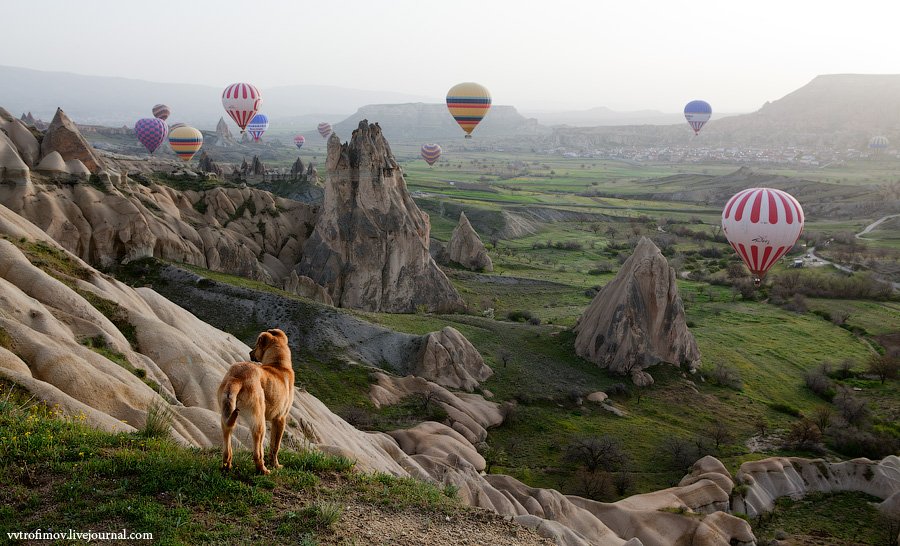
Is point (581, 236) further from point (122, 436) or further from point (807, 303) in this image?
→ point (122, 436)

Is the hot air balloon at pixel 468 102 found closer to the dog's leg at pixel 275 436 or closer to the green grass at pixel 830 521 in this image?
the green grass at pixel 830 521

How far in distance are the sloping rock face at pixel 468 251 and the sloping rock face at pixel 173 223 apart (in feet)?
86.3

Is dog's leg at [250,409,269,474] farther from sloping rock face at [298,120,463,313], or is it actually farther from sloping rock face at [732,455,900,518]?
sloping rock face at [298,120,463,313]

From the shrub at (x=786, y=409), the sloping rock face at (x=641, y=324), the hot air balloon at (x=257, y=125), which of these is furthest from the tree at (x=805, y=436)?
the hot air balloon at (x=257, y=125)

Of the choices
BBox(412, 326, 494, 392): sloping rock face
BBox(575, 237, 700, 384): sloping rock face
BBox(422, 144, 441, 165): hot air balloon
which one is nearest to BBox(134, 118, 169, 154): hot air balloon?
BBox(422, 144, 441, 165): hot air balloon

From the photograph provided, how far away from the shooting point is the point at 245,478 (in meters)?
11.0

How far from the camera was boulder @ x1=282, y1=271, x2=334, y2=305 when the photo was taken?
179 ft

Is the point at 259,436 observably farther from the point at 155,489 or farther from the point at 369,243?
the point at 369,243

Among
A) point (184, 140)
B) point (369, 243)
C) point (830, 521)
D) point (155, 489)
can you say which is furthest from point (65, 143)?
point (184, 140)

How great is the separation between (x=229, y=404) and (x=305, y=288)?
45924 millimetres

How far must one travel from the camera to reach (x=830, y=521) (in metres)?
31.5

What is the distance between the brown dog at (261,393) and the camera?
1021 cm

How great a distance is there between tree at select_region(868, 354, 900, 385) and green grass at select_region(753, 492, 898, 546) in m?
24.1

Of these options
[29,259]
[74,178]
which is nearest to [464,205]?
[74,178]
